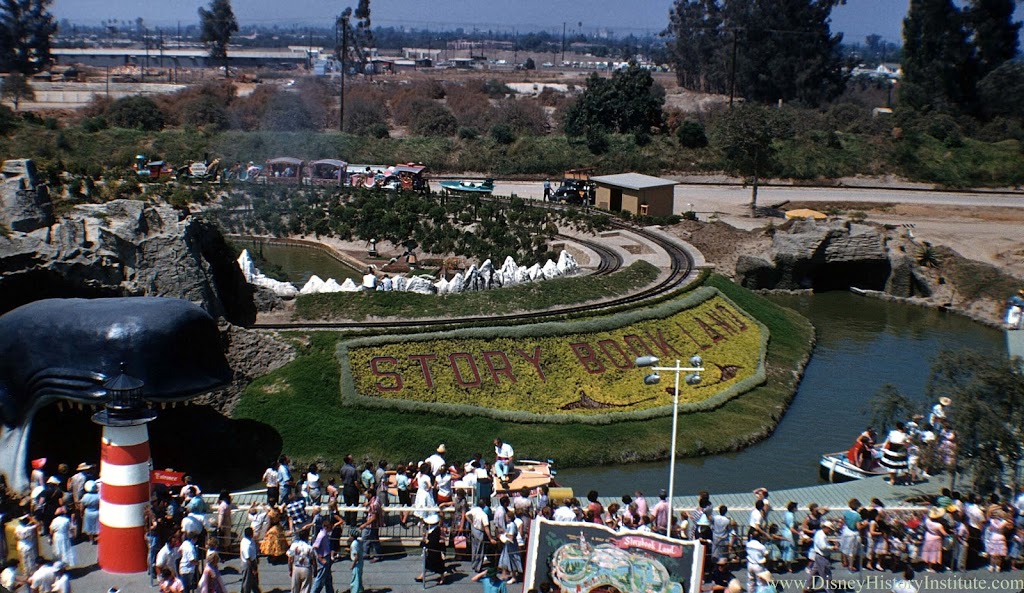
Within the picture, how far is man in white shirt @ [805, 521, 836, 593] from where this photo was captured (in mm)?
21219

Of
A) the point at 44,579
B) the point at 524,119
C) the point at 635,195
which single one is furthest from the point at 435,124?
the point at 44,579

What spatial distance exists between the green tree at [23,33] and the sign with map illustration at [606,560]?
126217 mm

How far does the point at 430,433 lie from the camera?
31875 mm

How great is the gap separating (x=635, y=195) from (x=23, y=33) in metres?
94.3

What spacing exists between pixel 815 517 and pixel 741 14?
116082 mm

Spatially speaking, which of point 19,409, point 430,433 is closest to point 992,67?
point 430,433

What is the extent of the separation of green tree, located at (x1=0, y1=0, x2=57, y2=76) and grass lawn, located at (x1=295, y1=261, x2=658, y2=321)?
105 m

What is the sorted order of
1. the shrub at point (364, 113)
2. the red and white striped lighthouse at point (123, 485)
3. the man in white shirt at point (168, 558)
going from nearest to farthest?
the man in white shirt at point (168, 558)
the red and white striped lighthouse at point (123, 485)
the shrub at point (364, 113)

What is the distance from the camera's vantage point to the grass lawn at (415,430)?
103 feet

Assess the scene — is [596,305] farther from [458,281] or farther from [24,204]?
[24,204]

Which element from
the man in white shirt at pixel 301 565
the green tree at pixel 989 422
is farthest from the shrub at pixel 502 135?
the man in white shirt at pixel 301 565

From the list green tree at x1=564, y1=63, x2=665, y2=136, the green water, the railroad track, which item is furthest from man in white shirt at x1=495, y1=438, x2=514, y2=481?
green tree at x1=564, y1=63, x2=665, y2=136

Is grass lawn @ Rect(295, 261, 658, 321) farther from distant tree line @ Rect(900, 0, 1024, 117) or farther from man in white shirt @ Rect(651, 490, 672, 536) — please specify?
distant tree line @ Rect(900, 0, 1024, 117)

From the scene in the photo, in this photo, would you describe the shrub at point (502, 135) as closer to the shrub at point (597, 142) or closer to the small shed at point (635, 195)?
the shrub at point (597, 142)
